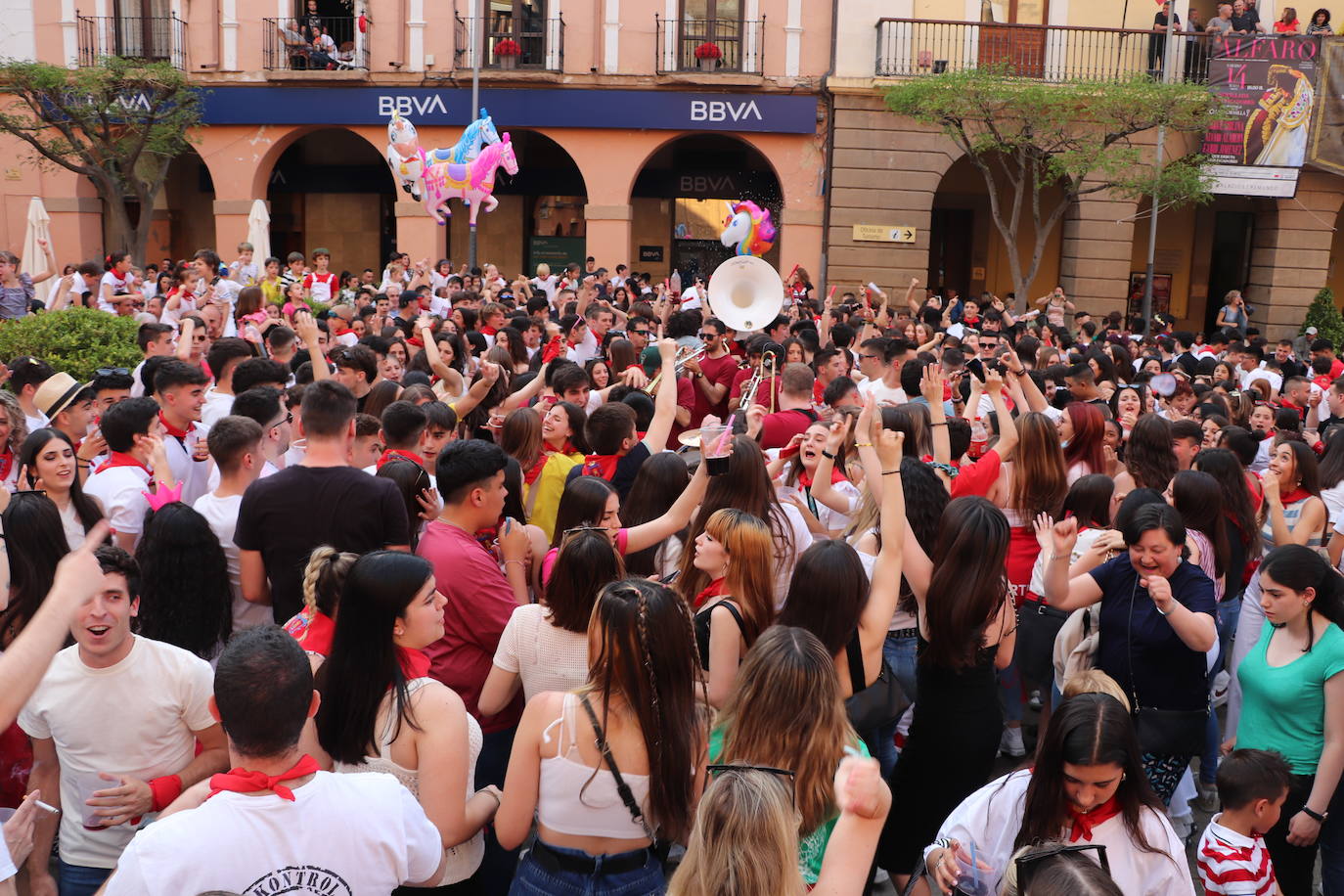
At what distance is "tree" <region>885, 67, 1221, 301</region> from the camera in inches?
734

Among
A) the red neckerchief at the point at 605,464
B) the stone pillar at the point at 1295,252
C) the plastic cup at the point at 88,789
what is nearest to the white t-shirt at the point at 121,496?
the plastic cup at the point at 88,789

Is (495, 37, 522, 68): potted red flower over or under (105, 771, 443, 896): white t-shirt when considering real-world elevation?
over

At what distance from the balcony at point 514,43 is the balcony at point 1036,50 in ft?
20.3

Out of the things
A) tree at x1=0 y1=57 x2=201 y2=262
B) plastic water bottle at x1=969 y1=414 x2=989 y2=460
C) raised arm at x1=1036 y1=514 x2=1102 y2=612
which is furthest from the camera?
tree at x1=0 y1=57 x2=201 y2=262

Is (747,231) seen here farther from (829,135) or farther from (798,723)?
(798,723)

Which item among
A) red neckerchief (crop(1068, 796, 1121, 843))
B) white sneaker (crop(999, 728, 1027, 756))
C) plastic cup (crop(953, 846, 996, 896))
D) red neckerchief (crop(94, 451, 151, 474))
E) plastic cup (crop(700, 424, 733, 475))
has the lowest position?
white sneaker (crop(999, 728, 1027, 756))

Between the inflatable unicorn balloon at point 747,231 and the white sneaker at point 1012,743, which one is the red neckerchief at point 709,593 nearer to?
the white sneaker at point 1012,743

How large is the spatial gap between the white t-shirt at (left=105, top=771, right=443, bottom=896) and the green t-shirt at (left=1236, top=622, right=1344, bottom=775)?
3042 mm

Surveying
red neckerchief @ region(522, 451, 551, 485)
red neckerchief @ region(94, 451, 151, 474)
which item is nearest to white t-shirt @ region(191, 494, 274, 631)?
red neckerchief @ region(94, 451, 151, 474)

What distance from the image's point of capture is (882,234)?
2208cm

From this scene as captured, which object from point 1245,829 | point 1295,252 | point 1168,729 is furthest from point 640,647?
point 1295,252

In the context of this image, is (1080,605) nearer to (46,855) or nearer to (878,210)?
(46,855)

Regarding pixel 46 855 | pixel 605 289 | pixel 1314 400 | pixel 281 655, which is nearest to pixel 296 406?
pixel 46 855

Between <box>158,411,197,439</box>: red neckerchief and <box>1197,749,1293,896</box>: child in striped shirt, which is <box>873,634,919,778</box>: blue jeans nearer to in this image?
<box>1197,749,1293,896</box>: child in striped shirt
